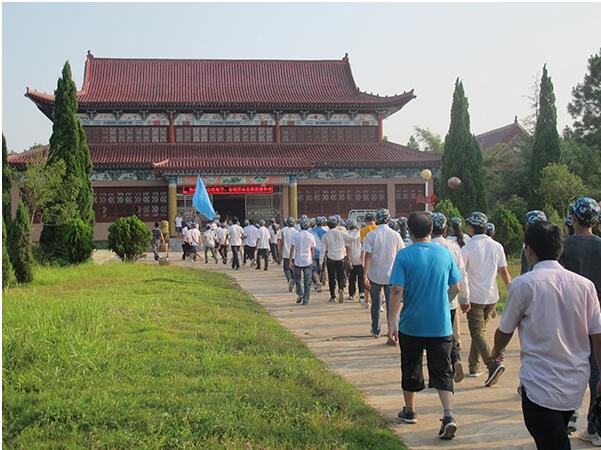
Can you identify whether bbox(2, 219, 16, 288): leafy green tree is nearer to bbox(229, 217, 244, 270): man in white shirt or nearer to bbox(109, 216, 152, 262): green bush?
bbox(109, 216, 152, 262): green bush

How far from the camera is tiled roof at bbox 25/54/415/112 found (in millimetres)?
35406

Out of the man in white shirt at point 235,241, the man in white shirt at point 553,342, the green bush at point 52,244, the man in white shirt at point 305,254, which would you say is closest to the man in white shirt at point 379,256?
the man in white shirt at point 305,254

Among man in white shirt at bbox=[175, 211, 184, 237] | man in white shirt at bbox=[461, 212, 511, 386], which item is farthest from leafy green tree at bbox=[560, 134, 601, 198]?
man in white shirt at bbox=[461, 212, 511, 386]

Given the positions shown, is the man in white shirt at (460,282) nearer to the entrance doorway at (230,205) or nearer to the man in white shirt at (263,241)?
the man in white shirt at (263,241)

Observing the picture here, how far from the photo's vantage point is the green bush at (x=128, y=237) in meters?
20.6

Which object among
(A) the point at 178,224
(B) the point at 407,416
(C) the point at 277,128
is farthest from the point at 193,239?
(B) the point at 407,416

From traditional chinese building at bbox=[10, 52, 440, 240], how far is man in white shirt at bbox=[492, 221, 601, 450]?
98.9 feet

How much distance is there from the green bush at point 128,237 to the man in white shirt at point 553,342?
17.8 m

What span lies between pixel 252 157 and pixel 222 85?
4928 mm

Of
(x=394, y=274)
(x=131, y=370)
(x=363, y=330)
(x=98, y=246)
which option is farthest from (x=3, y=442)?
(x=98, y=246)

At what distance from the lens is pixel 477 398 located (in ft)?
21.4

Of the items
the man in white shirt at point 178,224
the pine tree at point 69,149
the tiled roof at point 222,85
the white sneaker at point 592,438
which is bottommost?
the white sneaker at point 592,438

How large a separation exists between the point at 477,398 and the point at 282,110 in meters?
31.0

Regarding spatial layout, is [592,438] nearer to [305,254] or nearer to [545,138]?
[305,254]
